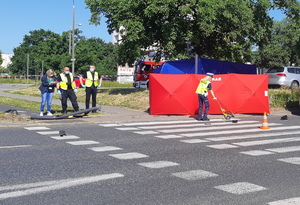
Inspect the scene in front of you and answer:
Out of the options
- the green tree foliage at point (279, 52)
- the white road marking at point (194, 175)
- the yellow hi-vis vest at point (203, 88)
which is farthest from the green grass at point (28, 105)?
the green tree foliage at point (279, 52)

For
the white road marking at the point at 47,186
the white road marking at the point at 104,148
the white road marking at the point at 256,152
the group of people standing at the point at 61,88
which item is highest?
the group of people standing at the point at 61,88

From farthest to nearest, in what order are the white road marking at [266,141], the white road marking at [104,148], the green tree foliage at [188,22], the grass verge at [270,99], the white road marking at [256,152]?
the green tree foliage at [188,22] → the grass verge at [270,99] → the white road marking at [266,141] → the white road marking at [104,148] → the white road marking at [256,152]

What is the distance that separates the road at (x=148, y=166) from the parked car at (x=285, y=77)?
38.9 ft

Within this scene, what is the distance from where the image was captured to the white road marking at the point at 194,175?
6.14m

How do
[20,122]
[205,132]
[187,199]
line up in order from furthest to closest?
1. [20,122]
2. [205,132]
3. [187,199]

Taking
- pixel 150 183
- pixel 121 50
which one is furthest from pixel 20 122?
pixel 121 50

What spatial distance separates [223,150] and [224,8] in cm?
1338

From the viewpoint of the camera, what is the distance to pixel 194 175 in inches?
247

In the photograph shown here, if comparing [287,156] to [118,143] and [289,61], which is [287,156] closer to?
[118,143]

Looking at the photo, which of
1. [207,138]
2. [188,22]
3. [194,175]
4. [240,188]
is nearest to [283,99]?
[188,22]

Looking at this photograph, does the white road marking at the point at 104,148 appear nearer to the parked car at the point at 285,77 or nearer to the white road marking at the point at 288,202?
the white road marking at the point at 288,202

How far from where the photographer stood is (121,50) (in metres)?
23.7

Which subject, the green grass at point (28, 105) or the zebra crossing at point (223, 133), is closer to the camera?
the zebra crossing at point (223, 133)

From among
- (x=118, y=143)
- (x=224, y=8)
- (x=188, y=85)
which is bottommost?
(x=118, y=143)
